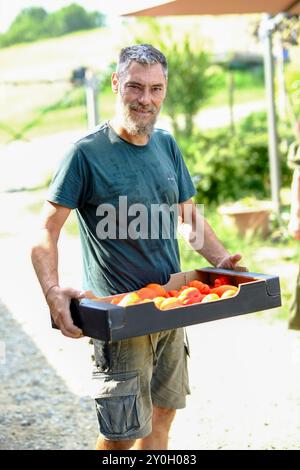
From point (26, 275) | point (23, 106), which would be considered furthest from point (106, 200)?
point (23, 106)

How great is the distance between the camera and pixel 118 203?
298cm

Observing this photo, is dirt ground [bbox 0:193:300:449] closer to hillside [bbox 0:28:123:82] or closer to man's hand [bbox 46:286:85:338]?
man's hand [bbox 46:286:85:338]

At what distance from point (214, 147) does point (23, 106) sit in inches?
898

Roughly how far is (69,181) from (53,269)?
11.9 inches

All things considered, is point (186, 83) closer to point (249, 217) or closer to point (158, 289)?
point (249, 217)

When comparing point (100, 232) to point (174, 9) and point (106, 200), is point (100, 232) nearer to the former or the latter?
point (106, 200)

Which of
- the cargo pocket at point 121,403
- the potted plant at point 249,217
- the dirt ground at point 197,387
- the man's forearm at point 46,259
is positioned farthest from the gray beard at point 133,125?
the potted plant at point 249,217

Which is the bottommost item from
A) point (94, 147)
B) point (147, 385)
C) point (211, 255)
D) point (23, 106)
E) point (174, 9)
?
point (23, 106)

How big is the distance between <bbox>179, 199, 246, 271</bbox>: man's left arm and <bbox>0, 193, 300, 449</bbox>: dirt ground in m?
1.30

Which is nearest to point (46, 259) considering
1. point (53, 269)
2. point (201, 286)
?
point (53, 269)

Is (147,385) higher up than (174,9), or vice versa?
(174,9)

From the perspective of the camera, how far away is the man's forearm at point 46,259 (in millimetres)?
2875

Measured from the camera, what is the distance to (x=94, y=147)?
9.76 feet

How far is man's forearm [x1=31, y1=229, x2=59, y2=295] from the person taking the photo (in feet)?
9.43
